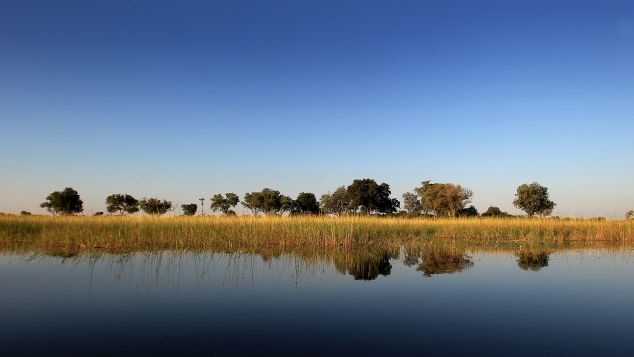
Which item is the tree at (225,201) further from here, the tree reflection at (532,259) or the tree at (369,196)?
the tree reflection at (532,259)

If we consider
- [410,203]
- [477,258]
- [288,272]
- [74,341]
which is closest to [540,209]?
[410,203]

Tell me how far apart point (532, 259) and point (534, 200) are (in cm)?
4560

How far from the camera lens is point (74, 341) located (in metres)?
5.25

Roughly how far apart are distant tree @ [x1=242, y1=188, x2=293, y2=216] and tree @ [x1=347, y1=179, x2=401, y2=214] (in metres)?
12.5

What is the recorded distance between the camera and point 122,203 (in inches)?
2697

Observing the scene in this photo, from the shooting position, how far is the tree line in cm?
5600

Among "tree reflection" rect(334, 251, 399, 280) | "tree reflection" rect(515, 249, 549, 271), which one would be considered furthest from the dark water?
"tree reflection" rect(515, 249, 549, 271)

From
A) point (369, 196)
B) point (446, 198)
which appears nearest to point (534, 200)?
point (446, 198)

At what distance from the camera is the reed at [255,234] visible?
16.4 metres

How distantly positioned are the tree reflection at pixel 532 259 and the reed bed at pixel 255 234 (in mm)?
4059

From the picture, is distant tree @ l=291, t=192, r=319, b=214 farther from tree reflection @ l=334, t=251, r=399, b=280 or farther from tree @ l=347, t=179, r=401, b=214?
tree reflection @ l=334, t=251, r=399, b=280

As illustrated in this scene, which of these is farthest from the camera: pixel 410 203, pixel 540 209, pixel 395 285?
pixel 410 203

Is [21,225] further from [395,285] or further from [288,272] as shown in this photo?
[395,285]

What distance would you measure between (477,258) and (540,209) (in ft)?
155
